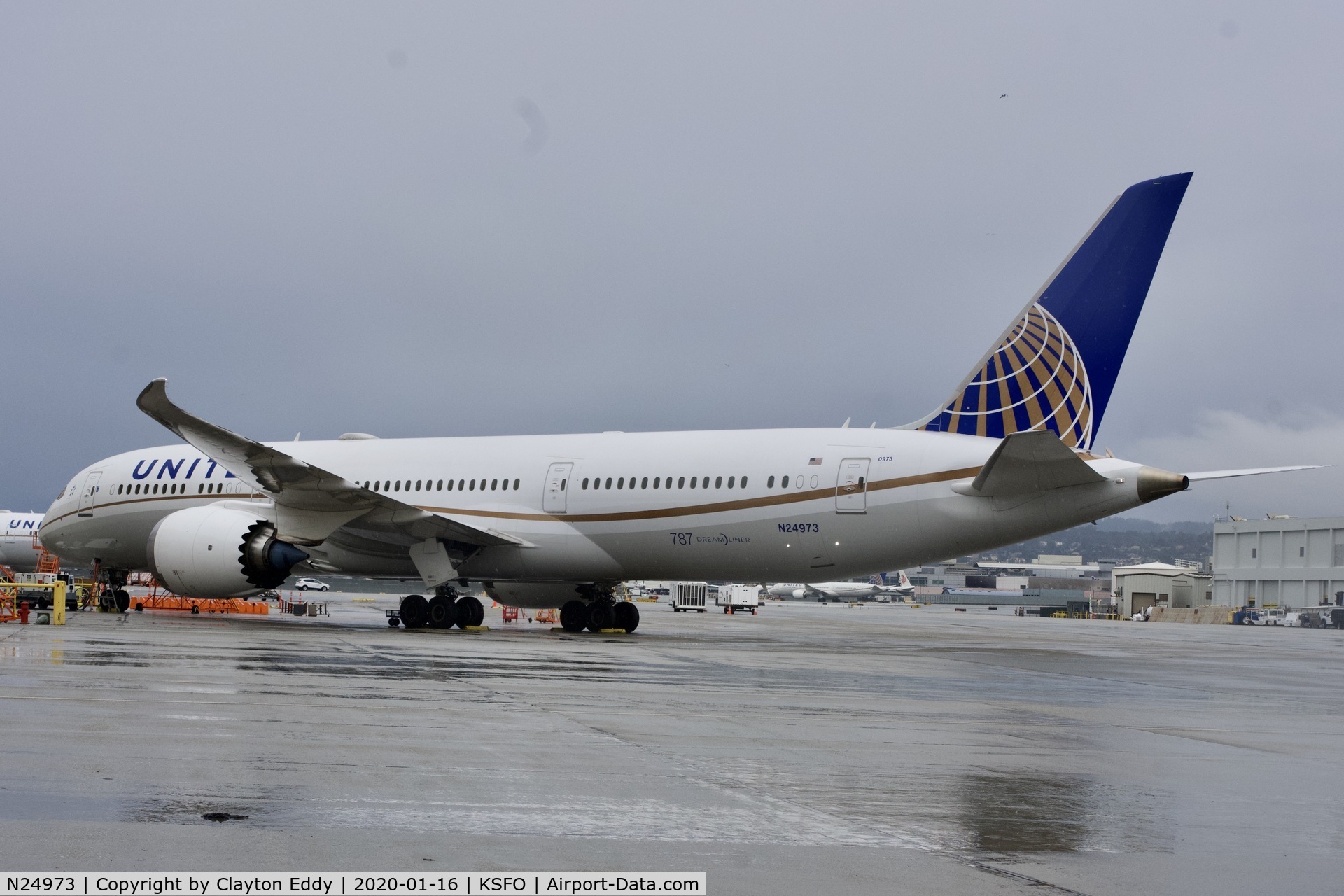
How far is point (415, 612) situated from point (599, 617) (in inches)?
151

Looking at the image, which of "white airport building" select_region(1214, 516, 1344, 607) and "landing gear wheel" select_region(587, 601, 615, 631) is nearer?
"landing gear wheel" select_region(587, 601, 615, 631)

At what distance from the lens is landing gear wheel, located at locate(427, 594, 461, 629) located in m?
26.2

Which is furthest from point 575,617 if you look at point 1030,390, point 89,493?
point 89,493

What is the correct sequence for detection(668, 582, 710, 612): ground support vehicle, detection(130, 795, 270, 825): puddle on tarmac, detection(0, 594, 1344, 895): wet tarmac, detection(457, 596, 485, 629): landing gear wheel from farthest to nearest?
detection(668, 582, 710, 612): ground support vehicle
detection(457, 596, 485, 629): landing gear wheel
detection(130, 795, 270, 825): puddle on tarmac
detection(0, 594, 1344, 895): wet tarmac

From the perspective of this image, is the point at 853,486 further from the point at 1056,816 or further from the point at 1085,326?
the point at 1056,816

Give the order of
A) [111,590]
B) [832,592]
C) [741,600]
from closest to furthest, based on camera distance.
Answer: [111,590]
[741,600]
[832,592]

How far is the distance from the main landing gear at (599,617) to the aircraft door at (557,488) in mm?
2711

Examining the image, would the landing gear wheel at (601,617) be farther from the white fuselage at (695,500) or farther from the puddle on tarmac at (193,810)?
the puddle on tarmac at (193,810)

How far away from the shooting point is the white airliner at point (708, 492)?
72.0ft

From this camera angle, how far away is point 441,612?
86.0 feet

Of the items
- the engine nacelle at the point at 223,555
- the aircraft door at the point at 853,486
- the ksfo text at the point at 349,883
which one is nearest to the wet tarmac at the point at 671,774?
the ksfo text at the point at 349,883

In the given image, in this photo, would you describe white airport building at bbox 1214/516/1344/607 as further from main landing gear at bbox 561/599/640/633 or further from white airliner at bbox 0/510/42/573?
white airliner at bbox 0/510/42/573

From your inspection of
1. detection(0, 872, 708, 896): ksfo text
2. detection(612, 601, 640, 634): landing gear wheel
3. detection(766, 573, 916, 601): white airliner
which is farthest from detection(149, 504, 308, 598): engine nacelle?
detection(766, 573, 916, 601): white airliner

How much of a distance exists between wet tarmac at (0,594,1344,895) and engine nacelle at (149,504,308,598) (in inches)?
366
